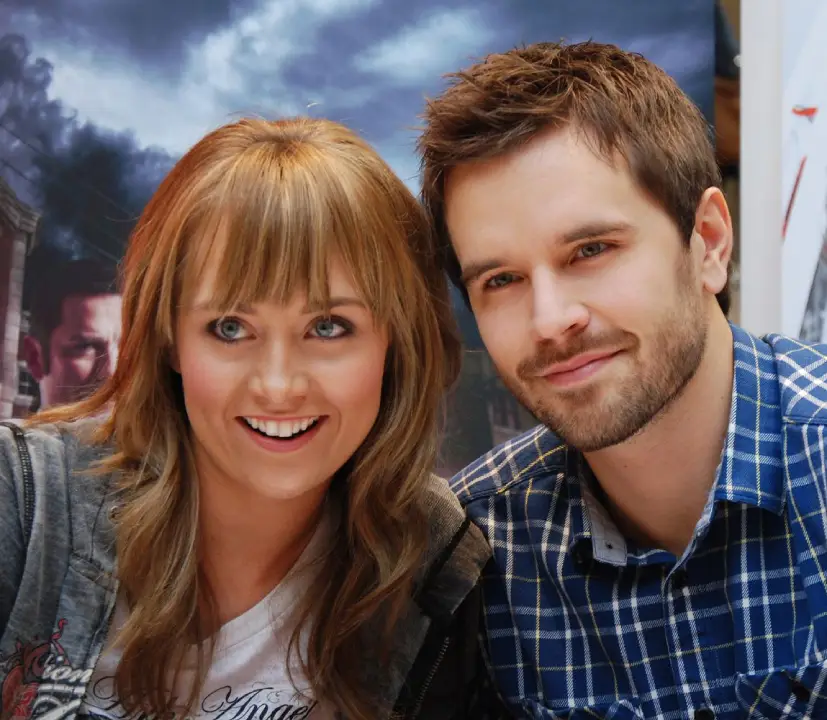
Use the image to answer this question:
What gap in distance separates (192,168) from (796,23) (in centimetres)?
173

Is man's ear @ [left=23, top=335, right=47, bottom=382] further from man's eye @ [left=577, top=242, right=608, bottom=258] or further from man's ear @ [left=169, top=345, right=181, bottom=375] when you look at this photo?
man's eye @ [left=577, top=242, right=608, bottom=258]

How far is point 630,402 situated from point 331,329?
1.58ft

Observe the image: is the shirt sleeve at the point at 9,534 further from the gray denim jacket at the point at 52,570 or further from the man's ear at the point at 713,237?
the man's ear at the point at 713,237

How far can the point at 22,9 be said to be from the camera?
6.62 feet

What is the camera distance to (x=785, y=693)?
4.05ft

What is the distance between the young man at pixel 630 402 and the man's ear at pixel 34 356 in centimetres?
107

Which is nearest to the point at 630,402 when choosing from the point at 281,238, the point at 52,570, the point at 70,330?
the point at 281,238

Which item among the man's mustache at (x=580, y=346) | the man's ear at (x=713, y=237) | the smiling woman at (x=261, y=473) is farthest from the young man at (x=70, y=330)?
the man's ear at (x=713, y=237)

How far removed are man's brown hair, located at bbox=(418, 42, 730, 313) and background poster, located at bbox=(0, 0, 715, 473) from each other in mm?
467

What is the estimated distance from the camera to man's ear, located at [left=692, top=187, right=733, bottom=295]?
142 cm

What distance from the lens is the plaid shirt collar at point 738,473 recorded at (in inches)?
50.3

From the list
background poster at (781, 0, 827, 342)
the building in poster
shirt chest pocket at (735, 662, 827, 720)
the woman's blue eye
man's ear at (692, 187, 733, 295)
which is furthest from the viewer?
background poster at (781, 0, 827, 342)

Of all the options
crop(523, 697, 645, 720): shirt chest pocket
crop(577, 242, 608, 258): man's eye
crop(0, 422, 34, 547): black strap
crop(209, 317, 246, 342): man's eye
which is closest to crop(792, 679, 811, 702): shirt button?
crop(523, 697, 645, 720): shirt chest pocket

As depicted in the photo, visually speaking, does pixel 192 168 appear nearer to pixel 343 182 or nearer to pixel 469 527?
pixel 343 182
